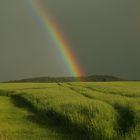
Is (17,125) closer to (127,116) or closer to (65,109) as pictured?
(65,109)

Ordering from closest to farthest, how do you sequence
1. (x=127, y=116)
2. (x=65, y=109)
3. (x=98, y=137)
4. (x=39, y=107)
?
1. (x=98, y=137)
2. (x=127, y=116)
3. (x=65, y=109)
4. (x=39, y=107)

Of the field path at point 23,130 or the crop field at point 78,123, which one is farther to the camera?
the field path at point 23,130

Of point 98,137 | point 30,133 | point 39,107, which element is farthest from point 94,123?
point 39,107

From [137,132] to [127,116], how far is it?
6.84 ft

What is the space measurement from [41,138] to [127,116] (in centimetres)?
365

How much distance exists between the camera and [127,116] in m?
16.2

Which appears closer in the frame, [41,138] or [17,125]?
[41,138]

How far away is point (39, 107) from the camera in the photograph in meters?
21.9

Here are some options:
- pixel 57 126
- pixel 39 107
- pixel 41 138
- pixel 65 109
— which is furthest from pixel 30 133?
pixel 39 107

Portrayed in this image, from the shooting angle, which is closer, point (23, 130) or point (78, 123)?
point (78, 123)

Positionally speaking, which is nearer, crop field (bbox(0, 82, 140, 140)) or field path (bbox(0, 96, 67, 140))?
crop field (bbox(0, 82, 140, 140))

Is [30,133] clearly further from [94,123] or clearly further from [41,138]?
[94,123]

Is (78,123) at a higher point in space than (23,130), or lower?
higher

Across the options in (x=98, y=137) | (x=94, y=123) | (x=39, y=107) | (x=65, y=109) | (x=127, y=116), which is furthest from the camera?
(x=39, y=107)
